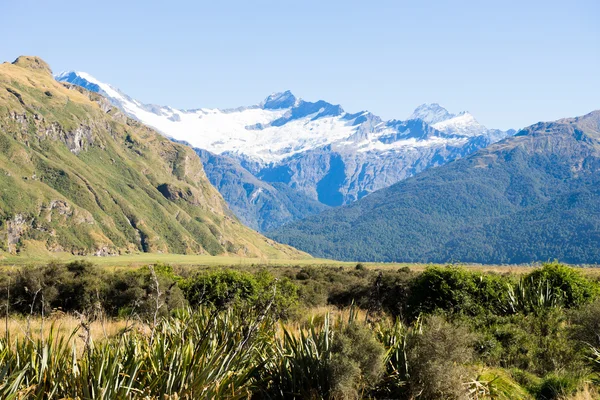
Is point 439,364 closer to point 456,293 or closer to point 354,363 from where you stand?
point 354,363

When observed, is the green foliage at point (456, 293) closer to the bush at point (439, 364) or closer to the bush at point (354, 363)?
the bush at point (439, 364)

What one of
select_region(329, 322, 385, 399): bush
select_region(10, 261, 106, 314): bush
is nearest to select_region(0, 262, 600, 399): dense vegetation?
select_region(329, 322, 385, 399): bush

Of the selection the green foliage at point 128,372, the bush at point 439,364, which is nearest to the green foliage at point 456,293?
the bush at point 439,364

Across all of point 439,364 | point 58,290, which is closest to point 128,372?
point 439,364

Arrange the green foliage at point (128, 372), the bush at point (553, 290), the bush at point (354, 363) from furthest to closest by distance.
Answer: the bush at point (553, 290) → the bush at point (354, 363) → the green foliage at point (128, 372)

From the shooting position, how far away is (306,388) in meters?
7.20

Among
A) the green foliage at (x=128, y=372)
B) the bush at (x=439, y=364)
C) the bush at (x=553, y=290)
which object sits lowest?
the bush at (x=553, y=290)

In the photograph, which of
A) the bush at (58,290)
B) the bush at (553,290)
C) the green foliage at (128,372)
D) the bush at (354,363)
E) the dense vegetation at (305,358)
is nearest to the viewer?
the green foliage at (128,372)

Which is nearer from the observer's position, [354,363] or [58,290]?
[354,363]

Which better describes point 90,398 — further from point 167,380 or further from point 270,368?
point 270,368

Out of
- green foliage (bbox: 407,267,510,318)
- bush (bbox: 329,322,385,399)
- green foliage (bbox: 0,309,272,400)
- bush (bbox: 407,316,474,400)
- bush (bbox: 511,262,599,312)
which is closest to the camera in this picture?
green foliage (bbox: 0,309,272,400)

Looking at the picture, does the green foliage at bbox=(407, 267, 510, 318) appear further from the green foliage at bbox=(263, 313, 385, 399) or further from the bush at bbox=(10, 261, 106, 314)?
the bush at bbox=(10, 261, 106, 314)

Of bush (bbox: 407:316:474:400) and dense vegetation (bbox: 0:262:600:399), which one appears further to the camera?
bush (bbox: 407:316:474:400)

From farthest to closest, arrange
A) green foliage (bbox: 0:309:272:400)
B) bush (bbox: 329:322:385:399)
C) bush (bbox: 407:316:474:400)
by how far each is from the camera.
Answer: bush (bbox: 407:316:474:400) → bush (bbox: 329:322:385:399) → green foliage (bbox: 0:309:272:400)
